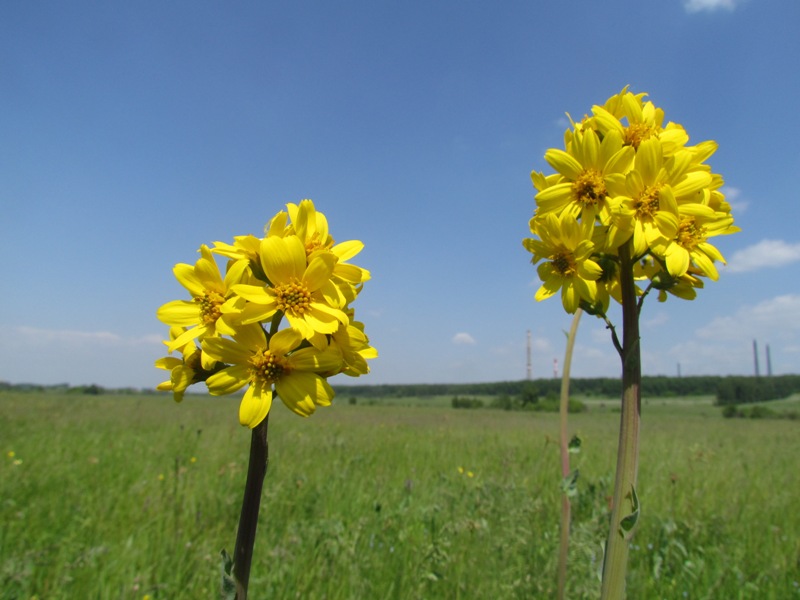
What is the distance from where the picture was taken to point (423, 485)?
5.75 m

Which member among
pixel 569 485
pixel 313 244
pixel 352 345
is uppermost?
pixel 313 244

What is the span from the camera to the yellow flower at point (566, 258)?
4.83 feet

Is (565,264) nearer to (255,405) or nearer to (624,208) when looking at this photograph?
(624,208)

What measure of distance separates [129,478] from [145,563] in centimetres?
250

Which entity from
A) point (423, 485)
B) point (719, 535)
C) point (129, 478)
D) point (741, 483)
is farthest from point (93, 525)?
point (741, 483)

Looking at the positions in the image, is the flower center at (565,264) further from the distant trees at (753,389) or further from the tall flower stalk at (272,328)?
the distant trees at (753,389)

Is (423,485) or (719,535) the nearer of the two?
(719,535)

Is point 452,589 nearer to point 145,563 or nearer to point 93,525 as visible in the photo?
point 145,563

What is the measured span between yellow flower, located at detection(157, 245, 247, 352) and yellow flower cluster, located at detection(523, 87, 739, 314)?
965 mm

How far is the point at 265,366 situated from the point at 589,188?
3.61 ft

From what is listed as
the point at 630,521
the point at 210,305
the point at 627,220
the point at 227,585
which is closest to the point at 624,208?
the point at 627,220

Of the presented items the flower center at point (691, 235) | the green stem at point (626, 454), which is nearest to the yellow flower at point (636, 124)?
the flower center at point (691, 235)

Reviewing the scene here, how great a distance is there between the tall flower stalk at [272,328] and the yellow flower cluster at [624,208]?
0.69 meters

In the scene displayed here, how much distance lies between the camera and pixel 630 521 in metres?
1.15
